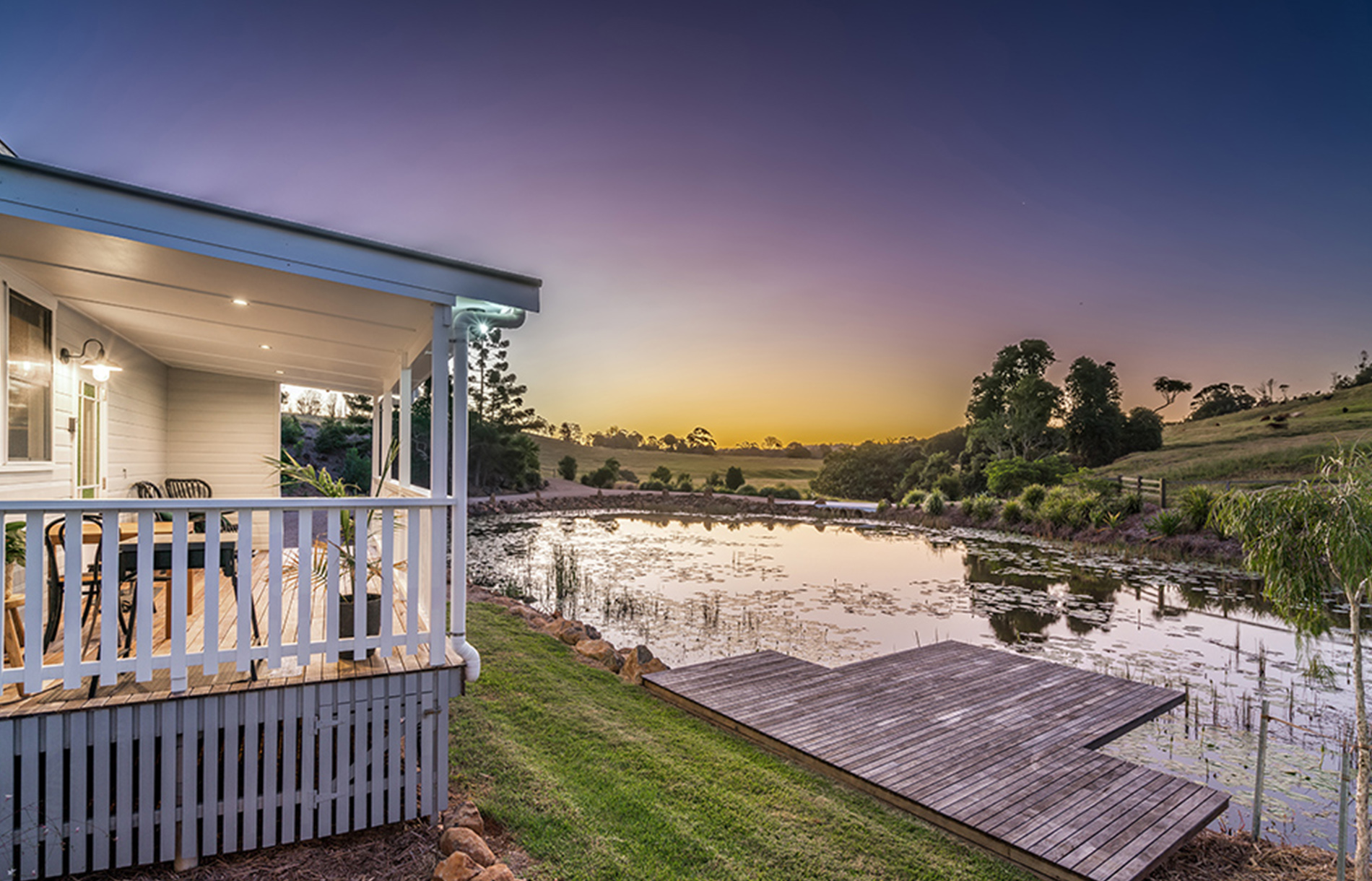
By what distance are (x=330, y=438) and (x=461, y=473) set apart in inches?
990

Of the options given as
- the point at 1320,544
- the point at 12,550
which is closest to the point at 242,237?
the point at 12,550

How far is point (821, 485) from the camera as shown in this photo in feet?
137

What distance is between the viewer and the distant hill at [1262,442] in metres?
23.9

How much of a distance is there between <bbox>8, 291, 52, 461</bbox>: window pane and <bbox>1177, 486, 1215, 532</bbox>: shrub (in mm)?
20057

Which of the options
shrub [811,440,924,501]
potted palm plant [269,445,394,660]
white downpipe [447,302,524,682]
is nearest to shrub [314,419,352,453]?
potted palm plant [269,445,394,660]

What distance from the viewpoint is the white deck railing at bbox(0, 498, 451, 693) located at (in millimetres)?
2662

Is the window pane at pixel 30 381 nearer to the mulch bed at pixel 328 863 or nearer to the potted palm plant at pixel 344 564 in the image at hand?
the potted palm plant at pixel 344 564

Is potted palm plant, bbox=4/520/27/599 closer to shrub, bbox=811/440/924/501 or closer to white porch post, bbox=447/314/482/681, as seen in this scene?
white porch post, bbox=447/314/482/681

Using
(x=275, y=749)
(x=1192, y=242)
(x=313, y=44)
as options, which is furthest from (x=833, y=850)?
(x=1192, y=242)

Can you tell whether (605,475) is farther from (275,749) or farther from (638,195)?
(275,749)

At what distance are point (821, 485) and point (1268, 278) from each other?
24.6 meters

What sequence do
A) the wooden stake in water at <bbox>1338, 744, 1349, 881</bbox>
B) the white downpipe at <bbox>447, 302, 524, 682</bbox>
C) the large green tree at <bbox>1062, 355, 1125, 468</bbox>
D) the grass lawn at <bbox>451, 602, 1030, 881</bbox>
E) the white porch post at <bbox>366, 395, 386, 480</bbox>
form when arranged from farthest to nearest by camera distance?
1. the large green tree at <bbox>1062, 355, 1125, 468</bbox>
2. the white porch post at <bbox>366, 395, 386, 480</bbox>
3. the white downpipe at <bbox>447, 302, 524, 682</bbox>
4. the grass lawn at <bbox>451, 602, 1030, 881</bbox>
5. the wooden stake in water at <bbox>1338, 744, 1349, 881</bbox>

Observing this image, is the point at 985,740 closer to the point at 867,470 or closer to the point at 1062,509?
the point at 1062,509

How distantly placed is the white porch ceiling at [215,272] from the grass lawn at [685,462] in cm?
3826
